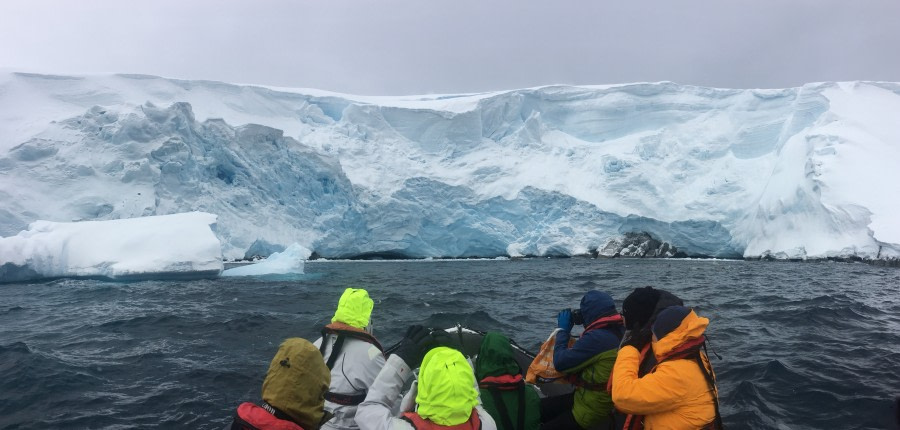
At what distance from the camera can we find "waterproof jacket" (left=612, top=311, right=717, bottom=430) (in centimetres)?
202

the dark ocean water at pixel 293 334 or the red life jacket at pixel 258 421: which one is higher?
the red life jacket at pixel 258 421

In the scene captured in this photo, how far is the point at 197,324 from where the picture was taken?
733 cm

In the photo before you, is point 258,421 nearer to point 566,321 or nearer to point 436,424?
point 436,424

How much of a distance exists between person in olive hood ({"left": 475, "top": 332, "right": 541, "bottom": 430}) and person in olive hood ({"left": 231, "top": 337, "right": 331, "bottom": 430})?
2.43ft

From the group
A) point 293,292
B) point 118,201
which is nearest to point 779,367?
point 293,292

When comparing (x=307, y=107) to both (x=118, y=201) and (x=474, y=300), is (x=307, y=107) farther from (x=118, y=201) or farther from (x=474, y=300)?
(x=474, y=300)

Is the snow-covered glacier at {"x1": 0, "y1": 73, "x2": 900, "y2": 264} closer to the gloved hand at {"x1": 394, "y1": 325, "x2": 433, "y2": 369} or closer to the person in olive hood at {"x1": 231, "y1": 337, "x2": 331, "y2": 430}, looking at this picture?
the gloved hand at {"x1": 394, "y1": 325, "x2": 433, "y2": 369}

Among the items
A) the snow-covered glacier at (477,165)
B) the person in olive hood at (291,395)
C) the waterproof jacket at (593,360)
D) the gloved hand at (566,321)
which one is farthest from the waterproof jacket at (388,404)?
the snow-covered glacier at (477,165)

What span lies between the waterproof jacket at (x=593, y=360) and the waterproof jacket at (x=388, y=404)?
0.95m

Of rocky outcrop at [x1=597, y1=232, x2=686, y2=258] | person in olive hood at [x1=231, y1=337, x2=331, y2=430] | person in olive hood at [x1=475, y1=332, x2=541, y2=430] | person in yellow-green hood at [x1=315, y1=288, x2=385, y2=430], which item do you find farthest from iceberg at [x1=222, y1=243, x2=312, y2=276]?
rocky outcrop at [x1=597, y1=232, x2=686, y2=258]

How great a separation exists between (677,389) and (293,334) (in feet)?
17.7

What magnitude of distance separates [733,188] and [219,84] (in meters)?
26.4

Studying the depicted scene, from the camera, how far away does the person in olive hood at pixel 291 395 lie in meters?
1.84

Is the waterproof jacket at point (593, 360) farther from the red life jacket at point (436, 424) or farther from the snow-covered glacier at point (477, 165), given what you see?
the snow-covered glacier at point (477, 165)
